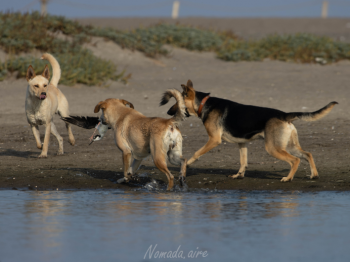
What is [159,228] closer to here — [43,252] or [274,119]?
[43,252]

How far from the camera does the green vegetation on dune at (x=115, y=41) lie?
19172mm

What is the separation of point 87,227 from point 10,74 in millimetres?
13301

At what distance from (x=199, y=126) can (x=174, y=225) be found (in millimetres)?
7462

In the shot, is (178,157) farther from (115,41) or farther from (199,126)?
(115,41)

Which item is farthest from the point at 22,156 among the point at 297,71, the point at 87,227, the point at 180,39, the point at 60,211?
the point at 180,39

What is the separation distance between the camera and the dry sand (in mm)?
9289

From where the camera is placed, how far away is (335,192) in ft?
27.6

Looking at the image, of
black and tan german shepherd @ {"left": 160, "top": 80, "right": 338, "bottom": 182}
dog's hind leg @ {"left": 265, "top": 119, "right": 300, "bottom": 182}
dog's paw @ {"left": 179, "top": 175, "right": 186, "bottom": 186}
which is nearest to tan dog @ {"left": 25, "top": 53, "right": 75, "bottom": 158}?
black and tan german shepherd @ {"left": 160, "top": 80, "right": 338, "bottom": 182}

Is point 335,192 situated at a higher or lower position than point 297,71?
lower

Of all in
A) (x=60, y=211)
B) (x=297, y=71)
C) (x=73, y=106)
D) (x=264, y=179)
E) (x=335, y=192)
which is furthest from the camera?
(x=297, y=71)

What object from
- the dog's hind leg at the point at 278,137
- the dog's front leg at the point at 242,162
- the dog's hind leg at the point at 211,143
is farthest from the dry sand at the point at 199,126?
the dog's hind leg at the point at 278,137

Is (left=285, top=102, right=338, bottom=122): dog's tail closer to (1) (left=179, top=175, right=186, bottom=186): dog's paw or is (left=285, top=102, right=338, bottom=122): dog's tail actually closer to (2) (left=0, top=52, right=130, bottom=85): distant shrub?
(1) (left=179, top=175, right=186, bottom=186): dog's paw

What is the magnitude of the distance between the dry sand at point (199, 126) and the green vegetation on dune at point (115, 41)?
49cm

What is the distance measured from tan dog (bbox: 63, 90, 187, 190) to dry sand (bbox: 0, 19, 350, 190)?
66 centimetres
